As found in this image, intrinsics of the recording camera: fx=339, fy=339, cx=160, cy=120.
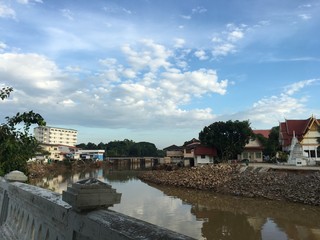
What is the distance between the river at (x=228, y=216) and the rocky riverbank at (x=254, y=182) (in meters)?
1.51

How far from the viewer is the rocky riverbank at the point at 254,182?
26.7 m

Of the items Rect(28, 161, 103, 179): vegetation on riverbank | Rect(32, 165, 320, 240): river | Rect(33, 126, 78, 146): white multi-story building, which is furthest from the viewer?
Rect(33, 126, 78, 146): white multi-story building

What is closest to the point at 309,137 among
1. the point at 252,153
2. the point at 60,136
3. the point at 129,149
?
the point at 252,153

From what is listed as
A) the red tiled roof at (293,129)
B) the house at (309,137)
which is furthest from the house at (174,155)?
the house at (309,137)

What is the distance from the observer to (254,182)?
31875 mm

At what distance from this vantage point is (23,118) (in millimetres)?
7523

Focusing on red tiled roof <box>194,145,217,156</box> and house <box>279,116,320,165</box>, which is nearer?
house <box>279,116,320,165</box>

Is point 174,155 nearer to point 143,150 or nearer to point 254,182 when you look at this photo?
point 143,150

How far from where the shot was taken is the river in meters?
17.2

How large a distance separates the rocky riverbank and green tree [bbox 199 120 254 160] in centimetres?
635

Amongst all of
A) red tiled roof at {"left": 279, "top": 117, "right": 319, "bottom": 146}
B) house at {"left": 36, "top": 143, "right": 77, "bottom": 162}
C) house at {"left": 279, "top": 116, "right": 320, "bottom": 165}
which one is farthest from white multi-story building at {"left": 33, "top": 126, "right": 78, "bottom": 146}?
house at {"left": 279, "top": 116, "right": 320, "bottom": 165}

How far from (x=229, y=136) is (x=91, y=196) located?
4680 centimetres

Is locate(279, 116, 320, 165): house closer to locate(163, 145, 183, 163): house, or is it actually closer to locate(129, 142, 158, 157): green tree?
locate(163, 145, 183, 163): house

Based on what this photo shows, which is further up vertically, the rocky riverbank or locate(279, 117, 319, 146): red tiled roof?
locate(279, 117, 319, 146): red tiled roof
